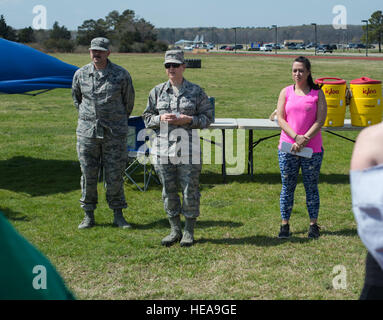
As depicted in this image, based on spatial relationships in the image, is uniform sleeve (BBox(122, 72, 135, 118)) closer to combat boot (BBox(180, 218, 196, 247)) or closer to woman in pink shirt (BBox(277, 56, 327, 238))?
combat boot (BBox(180, 218, 196, 247))

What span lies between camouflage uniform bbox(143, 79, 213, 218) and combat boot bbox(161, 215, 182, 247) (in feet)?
1.03

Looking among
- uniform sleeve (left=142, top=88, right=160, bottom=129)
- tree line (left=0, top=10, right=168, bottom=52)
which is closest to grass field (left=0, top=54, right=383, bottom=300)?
uniform sleeve (left=142, top=88, right=160, bottom=129)

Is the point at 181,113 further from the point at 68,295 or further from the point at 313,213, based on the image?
the point at 68,295

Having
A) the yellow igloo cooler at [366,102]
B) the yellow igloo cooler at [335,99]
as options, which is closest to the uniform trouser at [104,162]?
the yellow igloo cooler at [335,99]

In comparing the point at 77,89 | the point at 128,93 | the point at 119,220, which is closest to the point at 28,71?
the point at 77,89

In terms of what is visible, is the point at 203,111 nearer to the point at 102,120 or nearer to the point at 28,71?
the point at 102,120

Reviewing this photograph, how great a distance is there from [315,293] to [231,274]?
819 mm

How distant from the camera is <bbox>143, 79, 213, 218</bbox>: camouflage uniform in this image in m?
5.08

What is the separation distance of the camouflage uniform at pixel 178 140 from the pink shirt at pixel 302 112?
92 centimetres

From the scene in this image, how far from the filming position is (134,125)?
826 centimetres

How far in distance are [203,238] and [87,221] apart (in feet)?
4.81

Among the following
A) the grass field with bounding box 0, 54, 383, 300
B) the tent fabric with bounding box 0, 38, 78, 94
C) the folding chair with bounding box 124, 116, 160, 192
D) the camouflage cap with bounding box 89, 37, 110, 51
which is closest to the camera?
the grass field with bounding box 0, 54, 383, 300
